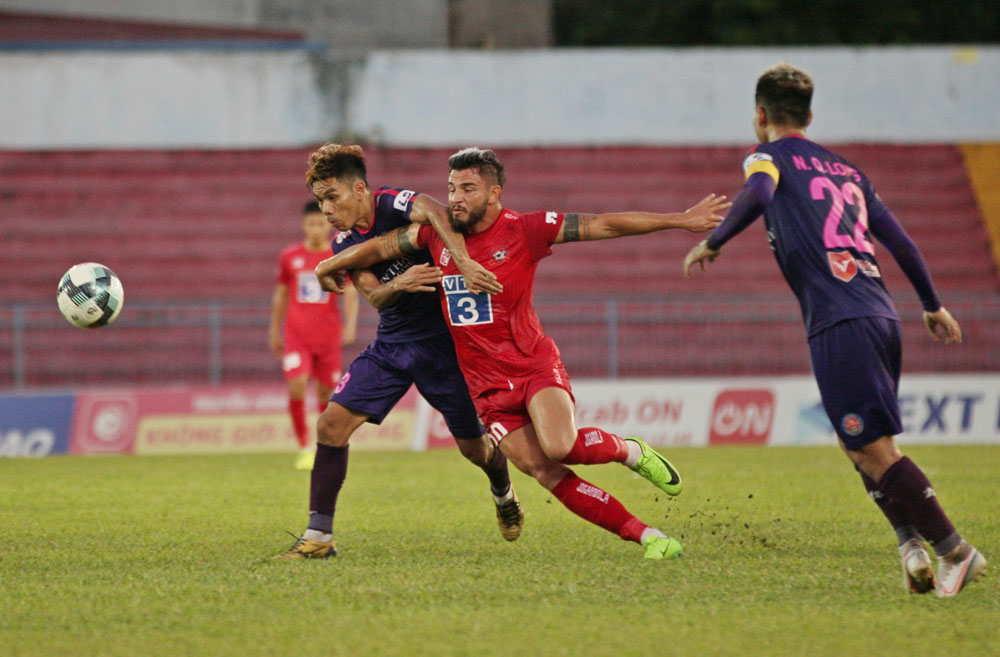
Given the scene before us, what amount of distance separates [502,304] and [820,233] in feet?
5.29

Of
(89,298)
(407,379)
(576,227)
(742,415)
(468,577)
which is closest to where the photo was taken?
(468,577)

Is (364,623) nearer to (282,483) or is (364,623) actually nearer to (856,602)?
(856,602)

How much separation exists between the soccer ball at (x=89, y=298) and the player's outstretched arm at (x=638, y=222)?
3214 millimetres

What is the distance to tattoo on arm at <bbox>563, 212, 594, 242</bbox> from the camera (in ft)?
19.2

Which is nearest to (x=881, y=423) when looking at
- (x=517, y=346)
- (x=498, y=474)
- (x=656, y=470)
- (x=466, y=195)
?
(x=656, y=470)

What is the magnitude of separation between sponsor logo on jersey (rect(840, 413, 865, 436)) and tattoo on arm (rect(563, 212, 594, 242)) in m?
1.49

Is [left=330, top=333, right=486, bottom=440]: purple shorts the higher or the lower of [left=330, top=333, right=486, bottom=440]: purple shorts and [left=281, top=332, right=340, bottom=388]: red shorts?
the higher

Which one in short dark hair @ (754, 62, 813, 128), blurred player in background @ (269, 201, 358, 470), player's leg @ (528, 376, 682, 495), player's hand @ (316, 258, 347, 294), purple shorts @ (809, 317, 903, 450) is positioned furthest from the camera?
blurred player in background @ (269, 201, 358, 470)

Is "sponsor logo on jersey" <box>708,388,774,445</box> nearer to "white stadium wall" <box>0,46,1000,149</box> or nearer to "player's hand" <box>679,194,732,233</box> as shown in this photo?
"white stadium wall" <box>0,46,1000,149</box>

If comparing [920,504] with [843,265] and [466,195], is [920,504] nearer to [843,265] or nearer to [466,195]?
[843,265]

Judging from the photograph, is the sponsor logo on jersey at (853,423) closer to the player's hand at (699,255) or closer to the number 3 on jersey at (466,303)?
the player's hand at (699,255)

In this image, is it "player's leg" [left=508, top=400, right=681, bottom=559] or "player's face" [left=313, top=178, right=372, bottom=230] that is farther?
"player's face" [left=313, top=178, right=372, bottom=230]

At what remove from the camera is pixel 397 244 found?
20.2 ft

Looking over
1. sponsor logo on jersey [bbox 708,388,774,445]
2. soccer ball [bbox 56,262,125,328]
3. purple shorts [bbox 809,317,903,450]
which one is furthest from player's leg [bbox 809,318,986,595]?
sponsor logo on jersey [bbox 708,388,774,445]
